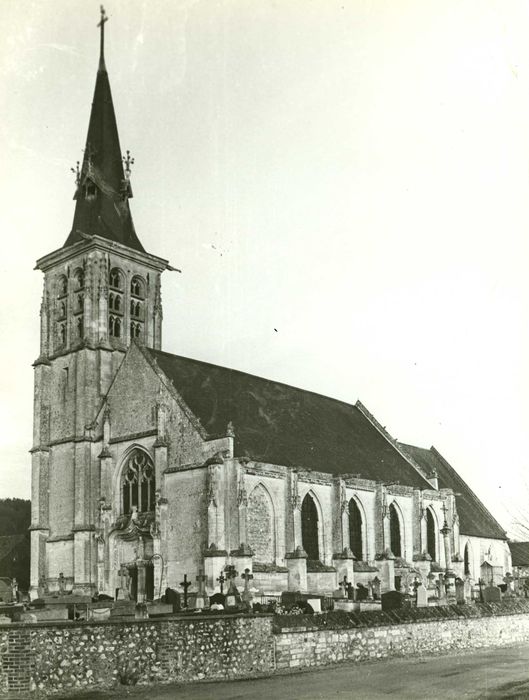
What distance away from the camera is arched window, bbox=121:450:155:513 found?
37.2 meters

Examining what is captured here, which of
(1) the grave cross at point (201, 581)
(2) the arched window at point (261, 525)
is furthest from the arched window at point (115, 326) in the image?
(1) the grave cross at point (201, 581)

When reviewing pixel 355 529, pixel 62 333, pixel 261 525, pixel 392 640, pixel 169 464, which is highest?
pixel 62 333

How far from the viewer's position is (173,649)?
58.0 ft

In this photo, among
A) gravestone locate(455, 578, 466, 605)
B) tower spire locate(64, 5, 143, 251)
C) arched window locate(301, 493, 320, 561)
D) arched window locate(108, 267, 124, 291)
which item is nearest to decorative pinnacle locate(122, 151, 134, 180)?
tower spire locate(64, 5, 143, 251)

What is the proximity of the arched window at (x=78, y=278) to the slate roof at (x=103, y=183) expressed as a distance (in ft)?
5.12

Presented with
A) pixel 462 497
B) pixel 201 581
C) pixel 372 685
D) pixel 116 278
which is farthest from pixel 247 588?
pixel 462 497

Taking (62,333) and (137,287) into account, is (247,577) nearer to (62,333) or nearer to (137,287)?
(62,333)

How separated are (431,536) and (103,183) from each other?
2566cm

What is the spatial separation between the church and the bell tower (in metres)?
0.08

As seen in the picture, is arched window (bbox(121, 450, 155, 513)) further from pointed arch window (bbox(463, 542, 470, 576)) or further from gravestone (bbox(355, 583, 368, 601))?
pointed arch window (bbox(463, 542, 470, 576))

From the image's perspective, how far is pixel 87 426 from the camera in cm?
4025

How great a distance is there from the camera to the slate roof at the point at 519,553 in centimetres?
5866

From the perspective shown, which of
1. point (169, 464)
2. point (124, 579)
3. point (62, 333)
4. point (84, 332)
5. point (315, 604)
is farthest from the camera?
point (62, 333)

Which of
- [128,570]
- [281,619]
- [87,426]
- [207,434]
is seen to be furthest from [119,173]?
[281,619]
